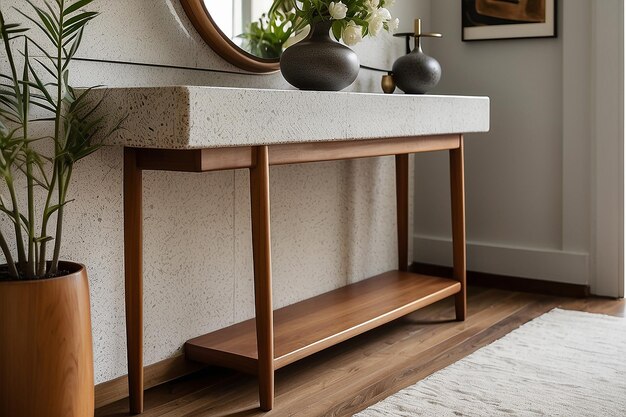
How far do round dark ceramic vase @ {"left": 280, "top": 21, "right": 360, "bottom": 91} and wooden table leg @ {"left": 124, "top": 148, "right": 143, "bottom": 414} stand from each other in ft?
1.90

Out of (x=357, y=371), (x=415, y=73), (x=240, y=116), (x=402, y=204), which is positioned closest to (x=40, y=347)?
(x=240, y=116)

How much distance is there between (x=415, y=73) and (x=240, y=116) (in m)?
1.20

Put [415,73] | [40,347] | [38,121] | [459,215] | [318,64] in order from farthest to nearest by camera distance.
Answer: [459,215] → [415,73] → [318,64] → [38,121] → [40,347]

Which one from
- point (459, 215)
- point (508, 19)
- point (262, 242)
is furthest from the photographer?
point (508, 19)

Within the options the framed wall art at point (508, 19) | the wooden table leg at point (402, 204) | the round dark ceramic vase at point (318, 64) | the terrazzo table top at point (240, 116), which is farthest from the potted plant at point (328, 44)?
the framed wall art at point (508, 19)

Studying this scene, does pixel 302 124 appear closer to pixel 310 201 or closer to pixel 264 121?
pixel 264 121

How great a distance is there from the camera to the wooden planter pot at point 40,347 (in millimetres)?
1812

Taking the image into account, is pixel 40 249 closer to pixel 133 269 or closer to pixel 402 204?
pixel 133 269

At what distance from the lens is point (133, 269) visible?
2.23 metres

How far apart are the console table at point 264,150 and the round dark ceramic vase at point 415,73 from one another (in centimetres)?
15

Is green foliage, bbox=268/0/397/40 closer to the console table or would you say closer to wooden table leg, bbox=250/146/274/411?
the console table

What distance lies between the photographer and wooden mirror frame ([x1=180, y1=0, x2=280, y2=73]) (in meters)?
2.45

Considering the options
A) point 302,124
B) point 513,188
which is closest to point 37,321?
point 302,124

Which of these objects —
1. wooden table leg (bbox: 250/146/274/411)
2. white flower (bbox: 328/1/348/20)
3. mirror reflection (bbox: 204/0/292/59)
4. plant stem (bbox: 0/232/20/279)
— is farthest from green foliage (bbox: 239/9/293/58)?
plant stem (bbox: 0/232/20/279)
